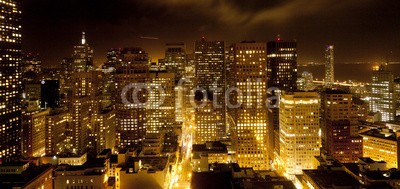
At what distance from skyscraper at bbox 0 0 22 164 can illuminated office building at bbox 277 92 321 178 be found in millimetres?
30385

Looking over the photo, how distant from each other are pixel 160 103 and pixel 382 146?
1330 inches

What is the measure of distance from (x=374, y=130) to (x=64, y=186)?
38.5m

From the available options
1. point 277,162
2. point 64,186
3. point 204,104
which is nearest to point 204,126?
point 204,104

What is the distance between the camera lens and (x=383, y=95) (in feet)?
221

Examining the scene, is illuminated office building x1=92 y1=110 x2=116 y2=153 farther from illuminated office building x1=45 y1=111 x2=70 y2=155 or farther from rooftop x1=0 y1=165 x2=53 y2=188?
rooftop x1=0 y1=165 x2=53 y2=188

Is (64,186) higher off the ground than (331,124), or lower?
lower

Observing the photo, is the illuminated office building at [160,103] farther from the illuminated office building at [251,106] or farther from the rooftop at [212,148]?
the illuminated office building at [251,106]

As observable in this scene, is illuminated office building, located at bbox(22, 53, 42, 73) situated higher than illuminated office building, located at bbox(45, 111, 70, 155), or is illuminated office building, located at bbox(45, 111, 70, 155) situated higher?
illuminated office building, located at bbox(22, 53, 42, 73)

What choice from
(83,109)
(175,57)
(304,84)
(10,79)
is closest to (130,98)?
(83,109)

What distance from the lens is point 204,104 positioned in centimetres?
5884

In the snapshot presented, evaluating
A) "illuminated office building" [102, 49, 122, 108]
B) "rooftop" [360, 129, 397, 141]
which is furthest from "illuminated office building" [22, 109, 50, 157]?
"rooftop" [360, 129, 397, 141]

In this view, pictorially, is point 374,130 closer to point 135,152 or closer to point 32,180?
point 135,152

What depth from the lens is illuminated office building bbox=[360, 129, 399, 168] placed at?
4366 cm

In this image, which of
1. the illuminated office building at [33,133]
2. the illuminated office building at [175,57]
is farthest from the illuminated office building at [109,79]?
the illuminated office building at [33,133]
